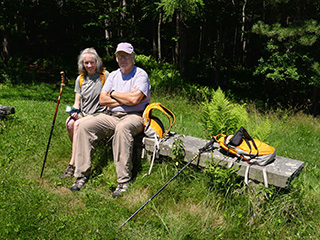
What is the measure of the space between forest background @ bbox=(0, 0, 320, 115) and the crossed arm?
491 cm

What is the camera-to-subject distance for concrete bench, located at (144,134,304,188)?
304cm

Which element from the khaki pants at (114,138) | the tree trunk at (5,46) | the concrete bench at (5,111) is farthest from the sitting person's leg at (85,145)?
the tree trunk at (5,46)

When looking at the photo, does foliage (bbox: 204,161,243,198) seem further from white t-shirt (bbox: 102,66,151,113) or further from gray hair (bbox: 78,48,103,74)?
gray hair (bbox: 78,48,103,74)

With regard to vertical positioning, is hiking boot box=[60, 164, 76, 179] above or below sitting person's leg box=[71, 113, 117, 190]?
below

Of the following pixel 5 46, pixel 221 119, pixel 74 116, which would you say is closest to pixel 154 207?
pixel 221 119

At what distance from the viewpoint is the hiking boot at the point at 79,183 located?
12.2ft

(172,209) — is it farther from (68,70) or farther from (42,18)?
(42,18)

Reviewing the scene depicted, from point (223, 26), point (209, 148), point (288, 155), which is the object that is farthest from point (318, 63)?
point (209, 148)

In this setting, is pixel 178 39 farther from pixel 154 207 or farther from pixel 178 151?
pixel 154 207

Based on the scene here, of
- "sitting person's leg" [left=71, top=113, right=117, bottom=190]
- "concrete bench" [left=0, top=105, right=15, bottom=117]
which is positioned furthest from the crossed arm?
"concrete bench" [left=0, top=105, right=15, bottom=117]

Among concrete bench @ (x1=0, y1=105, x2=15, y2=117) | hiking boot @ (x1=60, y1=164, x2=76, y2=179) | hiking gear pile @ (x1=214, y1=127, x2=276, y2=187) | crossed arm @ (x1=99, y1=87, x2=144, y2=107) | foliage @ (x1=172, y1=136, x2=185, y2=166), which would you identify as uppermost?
crossed arm @ (x1=99, y1=87, x2=144, y2=107)

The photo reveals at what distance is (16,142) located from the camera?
16.7 feet

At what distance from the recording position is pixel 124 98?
3.99 meters

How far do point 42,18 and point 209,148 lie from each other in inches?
604
